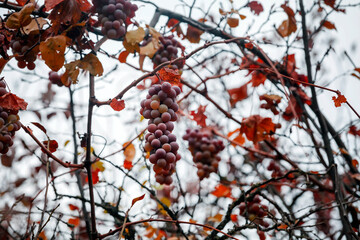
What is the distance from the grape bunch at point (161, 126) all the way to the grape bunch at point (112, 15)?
37 centimetres

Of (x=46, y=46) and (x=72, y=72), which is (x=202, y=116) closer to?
(x=72, y=72)

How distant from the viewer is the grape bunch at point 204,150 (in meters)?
2.27

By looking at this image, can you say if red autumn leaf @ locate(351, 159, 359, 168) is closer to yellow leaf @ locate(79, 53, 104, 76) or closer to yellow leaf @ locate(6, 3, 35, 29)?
yellow leaf @ locate(79, 53, 104, 76)

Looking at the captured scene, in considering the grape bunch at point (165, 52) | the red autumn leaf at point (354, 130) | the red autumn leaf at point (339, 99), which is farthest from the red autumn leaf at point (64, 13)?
the red autumn leaf at point (354, 130)

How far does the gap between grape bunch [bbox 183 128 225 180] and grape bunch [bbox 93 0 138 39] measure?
119 cm

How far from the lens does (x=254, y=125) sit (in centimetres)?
173

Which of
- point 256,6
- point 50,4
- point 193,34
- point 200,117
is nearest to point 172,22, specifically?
point 193,34

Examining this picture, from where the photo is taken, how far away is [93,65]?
130 centimetres

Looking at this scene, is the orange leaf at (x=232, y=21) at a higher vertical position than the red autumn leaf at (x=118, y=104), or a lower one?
higher

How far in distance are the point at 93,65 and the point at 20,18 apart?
332 mm

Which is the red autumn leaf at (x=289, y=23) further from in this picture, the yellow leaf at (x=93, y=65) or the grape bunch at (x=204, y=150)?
the yellow leaf at (x=93, y=65)

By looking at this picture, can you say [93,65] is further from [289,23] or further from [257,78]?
[289,23]

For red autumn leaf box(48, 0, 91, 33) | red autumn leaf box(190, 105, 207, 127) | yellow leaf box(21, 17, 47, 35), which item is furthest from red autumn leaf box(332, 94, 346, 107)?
yellow leaf box(21, 17, 47, 35)

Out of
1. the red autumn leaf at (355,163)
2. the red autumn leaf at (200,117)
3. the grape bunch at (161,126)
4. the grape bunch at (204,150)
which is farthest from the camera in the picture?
the grape bunch at (204,150)
